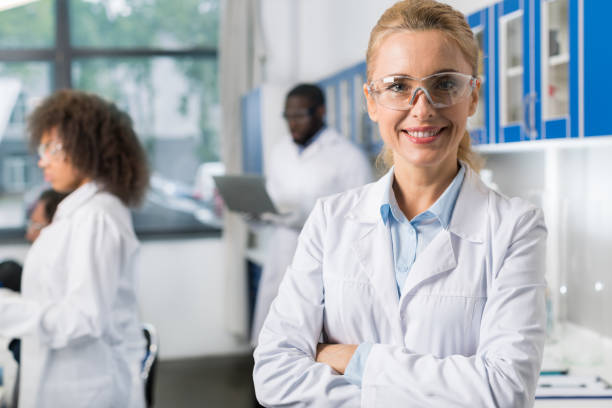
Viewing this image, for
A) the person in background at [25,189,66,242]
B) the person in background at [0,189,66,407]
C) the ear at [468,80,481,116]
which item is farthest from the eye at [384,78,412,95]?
the person in background at [25,189,66,242]

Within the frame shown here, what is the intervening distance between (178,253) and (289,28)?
1895mm

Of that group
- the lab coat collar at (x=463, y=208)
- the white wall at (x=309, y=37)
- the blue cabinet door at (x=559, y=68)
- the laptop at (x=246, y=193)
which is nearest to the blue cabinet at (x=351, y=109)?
the white wall at (x=309, y=37)

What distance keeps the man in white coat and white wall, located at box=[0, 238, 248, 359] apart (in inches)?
50.4

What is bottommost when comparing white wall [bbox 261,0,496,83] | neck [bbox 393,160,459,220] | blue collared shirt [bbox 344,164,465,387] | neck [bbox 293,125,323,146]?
blue collared shirt [bbox 344,164,465,387]

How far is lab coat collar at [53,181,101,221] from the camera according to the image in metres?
1.97

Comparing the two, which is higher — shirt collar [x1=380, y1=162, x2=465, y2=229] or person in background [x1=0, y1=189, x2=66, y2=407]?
shirt collar [x1=380, y1=162, x2=465, y2=229]

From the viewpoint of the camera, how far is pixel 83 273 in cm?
185

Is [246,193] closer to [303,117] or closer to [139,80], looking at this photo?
[303,117]

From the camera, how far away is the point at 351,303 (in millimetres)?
1171

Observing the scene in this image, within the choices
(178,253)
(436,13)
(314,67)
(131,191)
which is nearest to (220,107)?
(314,67)

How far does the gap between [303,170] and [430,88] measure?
2304mm

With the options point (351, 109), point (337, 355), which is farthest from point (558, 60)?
point (351, 109)

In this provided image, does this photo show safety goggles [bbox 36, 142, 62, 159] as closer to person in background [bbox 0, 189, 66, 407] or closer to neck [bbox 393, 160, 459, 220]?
person in background [bbox 0, 189, 66, 407]

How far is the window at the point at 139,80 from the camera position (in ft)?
14.9
